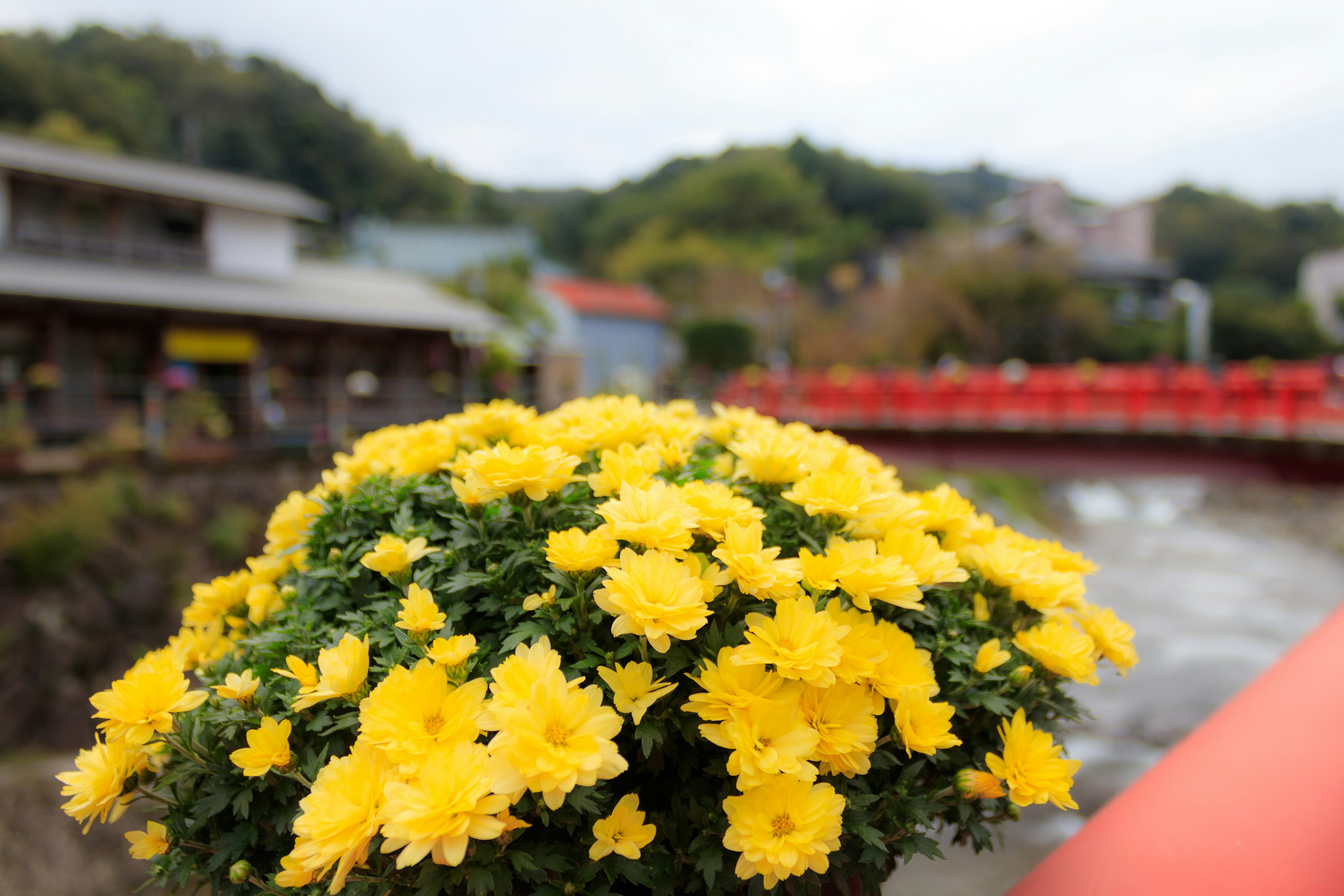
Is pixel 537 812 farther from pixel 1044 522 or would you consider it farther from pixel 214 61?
pixel 214 61

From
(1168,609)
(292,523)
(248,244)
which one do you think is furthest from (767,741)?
(248,244)

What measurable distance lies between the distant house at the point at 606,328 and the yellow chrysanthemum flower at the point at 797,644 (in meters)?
28.5

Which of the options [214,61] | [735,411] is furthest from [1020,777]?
[214,61]

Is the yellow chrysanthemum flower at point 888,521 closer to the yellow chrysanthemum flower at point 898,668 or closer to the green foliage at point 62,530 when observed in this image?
the yellow chrysanthemum flower at point 898,668

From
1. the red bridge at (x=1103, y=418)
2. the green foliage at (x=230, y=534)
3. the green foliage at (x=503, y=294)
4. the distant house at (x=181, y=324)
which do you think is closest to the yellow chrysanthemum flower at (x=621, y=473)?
the red bridge at (x=1103, y=418)

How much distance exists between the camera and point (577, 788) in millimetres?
1156

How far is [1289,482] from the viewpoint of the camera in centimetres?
921

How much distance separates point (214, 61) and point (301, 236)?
10.3 m

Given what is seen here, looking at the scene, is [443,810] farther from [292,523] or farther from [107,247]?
[107,247]

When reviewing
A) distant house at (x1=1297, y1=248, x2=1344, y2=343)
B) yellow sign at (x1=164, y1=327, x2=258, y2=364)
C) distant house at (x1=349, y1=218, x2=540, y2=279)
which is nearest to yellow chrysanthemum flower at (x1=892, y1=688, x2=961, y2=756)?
yellow sign at (x1=164, y1=327, x2=258, y2=364)

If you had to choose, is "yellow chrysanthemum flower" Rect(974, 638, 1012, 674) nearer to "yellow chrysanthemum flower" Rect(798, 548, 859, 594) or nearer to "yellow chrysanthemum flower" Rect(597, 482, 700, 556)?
"yellow chrysanthemum flower" Rect(798, 548, 859, 594)

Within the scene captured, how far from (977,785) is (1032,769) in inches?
4.0

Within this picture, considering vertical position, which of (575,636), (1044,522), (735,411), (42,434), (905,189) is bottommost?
(1044,522)

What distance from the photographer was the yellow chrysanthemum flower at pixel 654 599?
1.13 m
